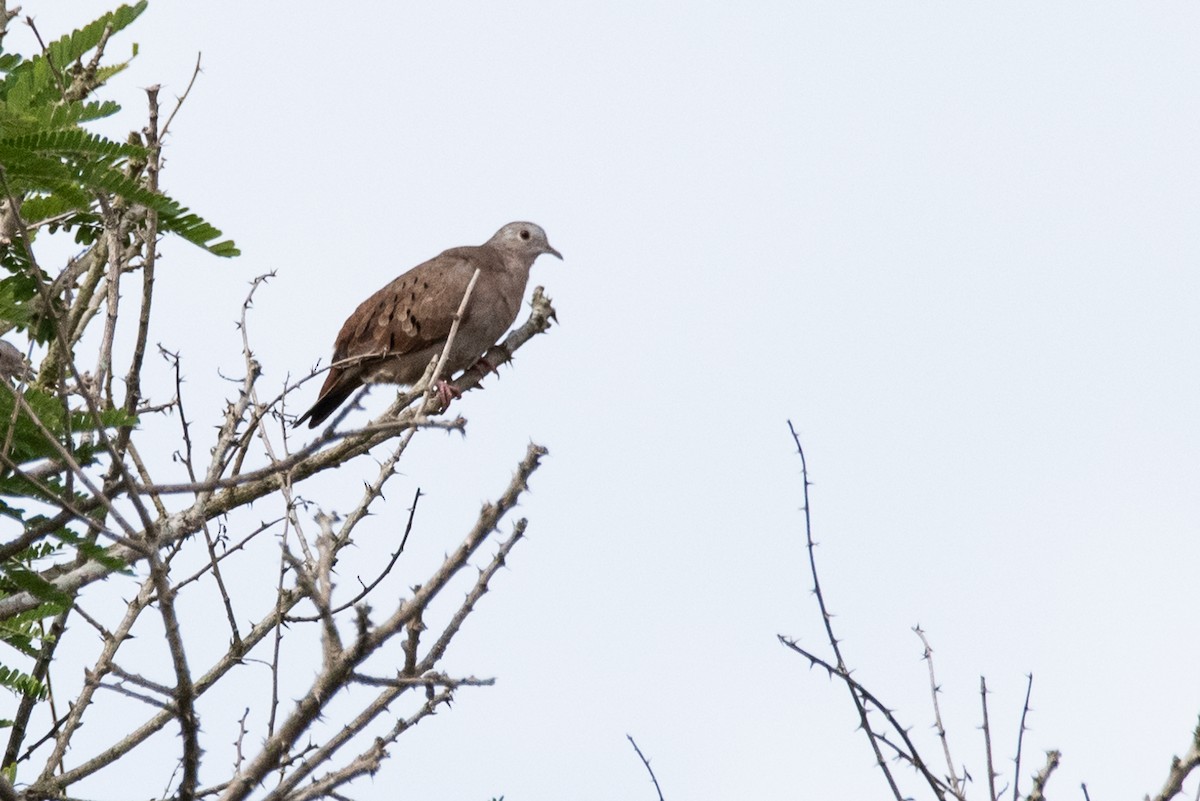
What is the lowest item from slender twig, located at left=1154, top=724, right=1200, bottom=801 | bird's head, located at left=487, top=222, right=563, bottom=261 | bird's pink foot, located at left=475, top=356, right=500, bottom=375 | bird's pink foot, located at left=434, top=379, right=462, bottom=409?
slender twig, located at left=1154, top=724, right=1200, bottom=801

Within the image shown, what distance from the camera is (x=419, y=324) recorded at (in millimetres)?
8773

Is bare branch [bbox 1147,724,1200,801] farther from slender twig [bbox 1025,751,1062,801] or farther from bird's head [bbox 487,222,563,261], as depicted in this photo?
bird's head [bbox 487,222,563,261]

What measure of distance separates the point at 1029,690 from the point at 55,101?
11.7 ft

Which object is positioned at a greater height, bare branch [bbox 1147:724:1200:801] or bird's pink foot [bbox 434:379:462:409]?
bird's pink foot [bbox 434:379:462:409]

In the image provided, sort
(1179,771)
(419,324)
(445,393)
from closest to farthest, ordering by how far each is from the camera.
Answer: (1179,771), (445,393), (419,324)

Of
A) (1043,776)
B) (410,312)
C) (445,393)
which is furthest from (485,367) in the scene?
(1043,776)

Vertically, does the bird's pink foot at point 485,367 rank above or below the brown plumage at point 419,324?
below

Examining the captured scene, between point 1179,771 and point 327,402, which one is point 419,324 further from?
point 1179,771

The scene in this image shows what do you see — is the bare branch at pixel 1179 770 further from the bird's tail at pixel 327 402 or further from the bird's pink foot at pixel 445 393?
the bird's tail at pixel 327 402

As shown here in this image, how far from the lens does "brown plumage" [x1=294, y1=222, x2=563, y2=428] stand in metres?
8.59

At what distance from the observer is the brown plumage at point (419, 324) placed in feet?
28.2

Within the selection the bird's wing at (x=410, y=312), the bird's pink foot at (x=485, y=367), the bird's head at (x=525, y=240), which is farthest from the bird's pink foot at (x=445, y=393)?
the bird's head at (x=525, y=240)

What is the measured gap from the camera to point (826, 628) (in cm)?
415

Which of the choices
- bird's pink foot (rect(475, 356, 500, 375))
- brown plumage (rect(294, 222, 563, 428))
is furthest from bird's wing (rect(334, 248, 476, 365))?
bird's pink foot (rect(475, 356, 500, 375))
